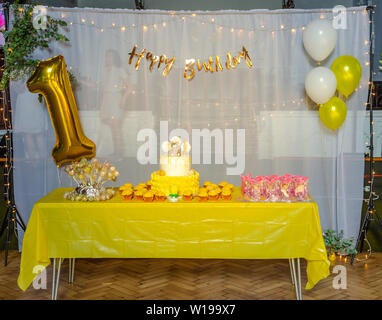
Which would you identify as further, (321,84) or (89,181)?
(321,84)

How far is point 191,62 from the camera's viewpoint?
4.21 metres

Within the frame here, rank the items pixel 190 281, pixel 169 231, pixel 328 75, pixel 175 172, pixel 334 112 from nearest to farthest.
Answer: pixel 169 231 → pixel 175 172 → pixel 190 281 → pixel 328 75 → pixel 334 112

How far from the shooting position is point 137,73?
424cm

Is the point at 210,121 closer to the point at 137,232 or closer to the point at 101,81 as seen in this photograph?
the point at 101,81

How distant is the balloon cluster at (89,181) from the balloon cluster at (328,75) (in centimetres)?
183

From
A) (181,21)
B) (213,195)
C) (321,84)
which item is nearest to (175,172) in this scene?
(213,195)

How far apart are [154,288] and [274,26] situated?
2.47 metres

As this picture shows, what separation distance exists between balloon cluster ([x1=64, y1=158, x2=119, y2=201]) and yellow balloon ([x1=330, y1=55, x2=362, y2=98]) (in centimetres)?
203

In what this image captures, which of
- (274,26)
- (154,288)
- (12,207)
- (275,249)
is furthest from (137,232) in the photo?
(274,26)

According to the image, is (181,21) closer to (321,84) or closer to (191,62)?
(191,62)

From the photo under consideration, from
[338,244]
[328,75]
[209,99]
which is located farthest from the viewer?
[209,99]

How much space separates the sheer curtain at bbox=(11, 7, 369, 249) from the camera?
4.16m

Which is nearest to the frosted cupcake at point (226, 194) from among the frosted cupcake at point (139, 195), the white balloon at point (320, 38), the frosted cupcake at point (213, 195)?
the frosted cupcake at point (213, 195)

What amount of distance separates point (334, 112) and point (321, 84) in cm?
28
